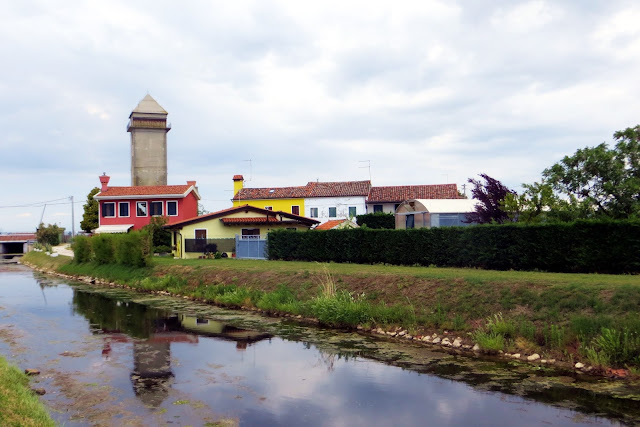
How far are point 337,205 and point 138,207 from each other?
22673 mm

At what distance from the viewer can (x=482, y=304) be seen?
1630 cm

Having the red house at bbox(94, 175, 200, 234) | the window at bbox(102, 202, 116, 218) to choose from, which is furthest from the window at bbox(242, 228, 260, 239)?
the window at bbox(102, 202, 116, 218)

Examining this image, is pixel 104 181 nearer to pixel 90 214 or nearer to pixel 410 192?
pixel 90 214

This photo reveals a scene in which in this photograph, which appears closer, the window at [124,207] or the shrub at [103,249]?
the shrub at [103,249]

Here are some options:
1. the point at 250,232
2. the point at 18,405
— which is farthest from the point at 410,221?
the point at 18,405

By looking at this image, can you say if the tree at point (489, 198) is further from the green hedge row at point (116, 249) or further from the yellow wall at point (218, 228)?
the green hedge row at point (116, 249)

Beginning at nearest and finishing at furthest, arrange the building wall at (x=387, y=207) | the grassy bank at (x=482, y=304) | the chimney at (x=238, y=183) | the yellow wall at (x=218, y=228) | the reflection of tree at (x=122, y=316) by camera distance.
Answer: the grassy bank at (x=482, y=304) → the reflection of tree at (x=122, y=316) → the yellow wall at (x=218, y=228) → the building wall at (x=387, y=207) → the chimney at (x=238, y=183)

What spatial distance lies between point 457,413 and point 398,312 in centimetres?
749

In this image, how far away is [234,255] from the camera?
1629 inches

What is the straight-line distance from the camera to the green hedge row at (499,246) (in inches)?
748

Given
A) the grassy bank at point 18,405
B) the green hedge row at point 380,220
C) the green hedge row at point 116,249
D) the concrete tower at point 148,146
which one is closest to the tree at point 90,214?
the concrete tower at point 148,146

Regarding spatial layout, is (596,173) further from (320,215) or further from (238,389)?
(320,215)

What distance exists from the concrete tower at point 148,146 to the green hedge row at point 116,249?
21.9m

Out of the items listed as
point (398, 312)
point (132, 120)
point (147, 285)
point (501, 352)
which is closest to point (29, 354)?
point (398, 312)
